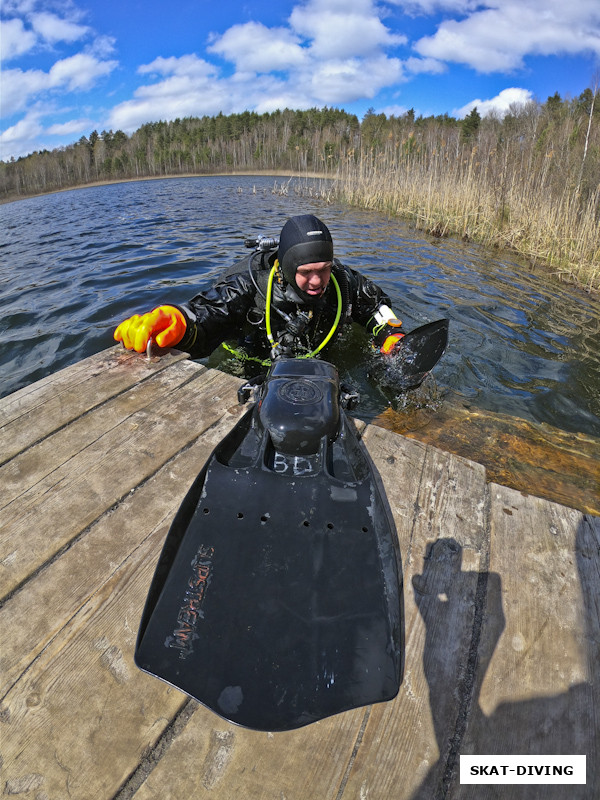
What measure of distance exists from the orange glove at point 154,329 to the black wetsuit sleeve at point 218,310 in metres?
0.19

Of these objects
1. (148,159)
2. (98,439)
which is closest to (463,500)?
(98,439)

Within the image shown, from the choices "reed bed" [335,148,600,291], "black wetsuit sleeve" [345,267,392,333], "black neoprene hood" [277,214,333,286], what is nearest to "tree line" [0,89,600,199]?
"reed bed" [335,148,600,291]

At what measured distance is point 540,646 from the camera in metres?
1.37

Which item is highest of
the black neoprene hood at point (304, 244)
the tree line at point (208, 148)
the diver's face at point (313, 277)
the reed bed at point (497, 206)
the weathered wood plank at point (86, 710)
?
the tree line at point (208, 148)

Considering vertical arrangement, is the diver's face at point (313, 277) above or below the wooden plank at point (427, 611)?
above

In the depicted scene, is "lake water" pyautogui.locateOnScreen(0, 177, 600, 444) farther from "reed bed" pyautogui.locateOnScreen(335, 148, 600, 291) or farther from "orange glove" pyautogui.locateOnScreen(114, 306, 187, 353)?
"orange glove" pyautogui.locateOnScreen(114, 306, 187, 353)

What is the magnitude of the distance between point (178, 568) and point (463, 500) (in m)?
1.24

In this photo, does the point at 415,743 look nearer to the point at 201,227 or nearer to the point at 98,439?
the point at 98,439

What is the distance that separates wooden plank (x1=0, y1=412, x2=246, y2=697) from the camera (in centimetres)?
134

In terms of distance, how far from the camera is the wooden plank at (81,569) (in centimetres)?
134

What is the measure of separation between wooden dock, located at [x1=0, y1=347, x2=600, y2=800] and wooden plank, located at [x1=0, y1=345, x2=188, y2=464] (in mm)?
41

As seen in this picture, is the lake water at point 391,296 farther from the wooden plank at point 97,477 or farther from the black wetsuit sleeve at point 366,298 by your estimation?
the wooden plank at point 97,477

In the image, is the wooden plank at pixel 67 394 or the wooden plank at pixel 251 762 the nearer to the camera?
the wooden plank at pixel 251 762

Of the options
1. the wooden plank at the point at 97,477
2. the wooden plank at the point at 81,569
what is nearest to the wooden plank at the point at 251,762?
the wooden plank at the point at 81,569
